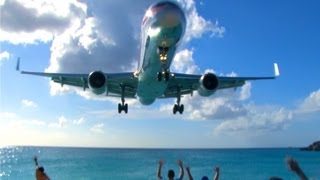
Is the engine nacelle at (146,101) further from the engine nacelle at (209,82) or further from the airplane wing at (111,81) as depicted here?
the engine nacelle at (209,82)

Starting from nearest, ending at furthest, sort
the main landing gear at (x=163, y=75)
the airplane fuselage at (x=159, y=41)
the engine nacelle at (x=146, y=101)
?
the airplane fuselage at (x=159, y=41), the main landing gear at (x=163, y=75), the engine nacelle at (x=146, y=101)

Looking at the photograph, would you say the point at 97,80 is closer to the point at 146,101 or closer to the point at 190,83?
the point at 146,101

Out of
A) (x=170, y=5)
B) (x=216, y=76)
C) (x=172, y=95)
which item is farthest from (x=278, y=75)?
(x=170, y=5)

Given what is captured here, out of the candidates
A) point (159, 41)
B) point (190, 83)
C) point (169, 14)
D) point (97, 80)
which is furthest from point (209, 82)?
point (169, 14)

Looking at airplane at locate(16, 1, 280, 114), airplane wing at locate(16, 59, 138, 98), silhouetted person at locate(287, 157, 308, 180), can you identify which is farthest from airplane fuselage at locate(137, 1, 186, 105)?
silhouetted person at locate(287, 157, 308, 180)

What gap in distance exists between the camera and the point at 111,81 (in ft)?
97.9

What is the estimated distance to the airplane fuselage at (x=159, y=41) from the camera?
69.0 ft

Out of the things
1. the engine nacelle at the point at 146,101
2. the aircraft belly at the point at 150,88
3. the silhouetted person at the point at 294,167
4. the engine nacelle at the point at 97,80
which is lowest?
the silhouetted person at the point at 294,167

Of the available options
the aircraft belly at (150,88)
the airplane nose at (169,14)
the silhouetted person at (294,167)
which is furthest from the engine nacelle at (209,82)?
the silhouetted person at (294,167)

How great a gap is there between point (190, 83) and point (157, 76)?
6.04 m

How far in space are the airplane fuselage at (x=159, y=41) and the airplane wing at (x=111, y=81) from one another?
166 centimetres

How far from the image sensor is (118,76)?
28.0 m

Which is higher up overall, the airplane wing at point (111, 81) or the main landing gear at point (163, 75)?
the airplane wing at point (111, 81)

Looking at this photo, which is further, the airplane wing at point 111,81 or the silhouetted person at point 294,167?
the airplane wing at point 111,81
